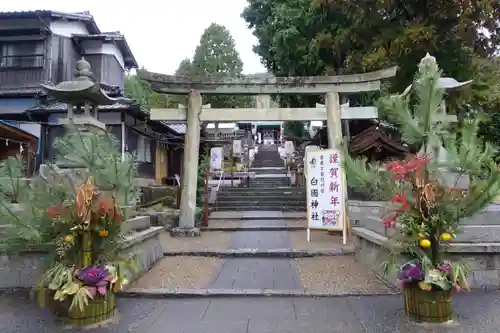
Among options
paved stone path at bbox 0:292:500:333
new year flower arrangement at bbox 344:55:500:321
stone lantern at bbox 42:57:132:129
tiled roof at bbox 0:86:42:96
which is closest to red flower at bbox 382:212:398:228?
new year flower arrangement at bbox 344:55:500:321

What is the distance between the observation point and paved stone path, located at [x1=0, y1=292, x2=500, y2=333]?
4160 millimetres

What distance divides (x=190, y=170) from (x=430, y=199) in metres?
7.57

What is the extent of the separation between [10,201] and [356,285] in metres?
4.89

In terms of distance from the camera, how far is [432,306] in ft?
13.7

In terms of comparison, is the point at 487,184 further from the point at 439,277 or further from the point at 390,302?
the point at 390,302

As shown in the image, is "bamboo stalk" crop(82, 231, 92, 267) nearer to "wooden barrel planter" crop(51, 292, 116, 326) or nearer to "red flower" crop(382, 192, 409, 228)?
"wooden barrel planter" crop(51, 292, 116, 326)

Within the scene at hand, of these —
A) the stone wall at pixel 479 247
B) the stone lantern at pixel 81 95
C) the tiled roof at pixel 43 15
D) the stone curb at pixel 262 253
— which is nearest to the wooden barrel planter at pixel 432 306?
the stone wall at pixel 479 247

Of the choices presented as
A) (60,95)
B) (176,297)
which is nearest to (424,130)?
(176,297)

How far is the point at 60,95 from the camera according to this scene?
316 inches

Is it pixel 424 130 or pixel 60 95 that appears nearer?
pixel 424 130

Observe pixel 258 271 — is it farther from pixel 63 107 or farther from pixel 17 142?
pixel 63 107

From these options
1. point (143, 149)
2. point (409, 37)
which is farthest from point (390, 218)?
point (143, 149)

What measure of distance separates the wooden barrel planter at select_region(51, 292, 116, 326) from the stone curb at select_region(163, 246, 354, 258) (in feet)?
12.6

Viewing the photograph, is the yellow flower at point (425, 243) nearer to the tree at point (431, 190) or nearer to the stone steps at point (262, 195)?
the tree at point (431, 190)
